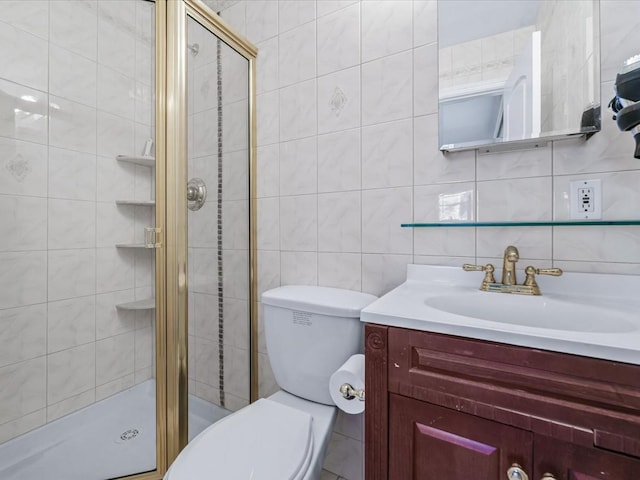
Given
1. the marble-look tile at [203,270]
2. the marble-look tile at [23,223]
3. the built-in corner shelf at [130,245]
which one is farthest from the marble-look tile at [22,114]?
the marble-look tile at [203,270]

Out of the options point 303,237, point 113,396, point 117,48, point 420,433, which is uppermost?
point 117,48

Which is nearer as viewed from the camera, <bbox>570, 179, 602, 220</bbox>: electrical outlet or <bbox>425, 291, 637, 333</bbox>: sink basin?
<bbox>425, 291, 637, 333</bbox>: sink basin

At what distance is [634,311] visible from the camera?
73cm

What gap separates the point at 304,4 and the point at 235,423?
1654 mm

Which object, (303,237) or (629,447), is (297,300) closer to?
(303,237)

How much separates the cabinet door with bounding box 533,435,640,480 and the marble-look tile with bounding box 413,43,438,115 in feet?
3.20

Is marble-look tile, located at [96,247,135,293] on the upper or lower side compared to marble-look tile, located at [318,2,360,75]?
lower

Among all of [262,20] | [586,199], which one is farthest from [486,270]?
[262,20]

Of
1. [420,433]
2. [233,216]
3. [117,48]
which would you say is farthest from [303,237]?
[117,48]

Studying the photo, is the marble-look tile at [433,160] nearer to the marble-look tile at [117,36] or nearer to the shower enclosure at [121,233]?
the shower enclosure at [121,233]

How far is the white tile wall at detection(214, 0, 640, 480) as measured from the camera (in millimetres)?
874

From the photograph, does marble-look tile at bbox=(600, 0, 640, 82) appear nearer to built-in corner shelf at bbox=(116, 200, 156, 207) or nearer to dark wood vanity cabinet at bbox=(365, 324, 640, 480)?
dark wood vanity cabinet at bbox=(365, 324, 640, 480)

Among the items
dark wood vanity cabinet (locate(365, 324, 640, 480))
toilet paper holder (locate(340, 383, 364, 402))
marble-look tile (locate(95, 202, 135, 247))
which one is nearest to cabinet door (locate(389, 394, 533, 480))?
dark wood vanity cabinet (locate(365, 324, 640, 480))

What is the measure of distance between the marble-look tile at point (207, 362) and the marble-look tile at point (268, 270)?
33 centimetres
